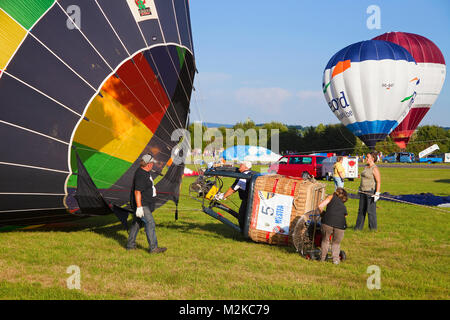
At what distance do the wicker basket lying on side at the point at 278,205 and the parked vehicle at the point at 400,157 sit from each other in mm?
50415

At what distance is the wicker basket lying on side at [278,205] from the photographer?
218 inches

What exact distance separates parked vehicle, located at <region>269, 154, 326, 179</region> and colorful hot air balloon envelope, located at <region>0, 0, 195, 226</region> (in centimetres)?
1563

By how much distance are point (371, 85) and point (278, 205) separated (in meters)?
21.9

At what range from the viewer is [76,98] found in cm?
524

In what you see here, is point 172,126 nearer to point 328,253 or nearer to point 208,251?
point 208,251

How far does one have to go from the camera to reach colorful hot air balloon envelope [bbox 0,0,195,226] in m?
4.75

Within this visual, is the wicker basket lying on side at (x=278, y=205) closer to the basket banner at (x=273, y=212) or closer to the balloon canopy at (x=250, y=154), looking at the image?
the basket banner at (x=273, y=212)

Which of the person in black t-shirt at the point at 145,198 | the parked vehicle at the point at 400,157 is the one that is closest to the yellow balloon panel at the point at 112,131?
the person in black t-shirt at the point at 145,198

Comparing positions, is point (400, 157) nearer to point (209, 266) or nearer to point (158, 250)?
point (158, 250)

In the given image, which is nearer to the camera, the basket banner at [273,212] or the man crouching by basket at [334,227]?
the man crouching by basket at [334,227]
